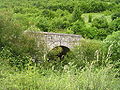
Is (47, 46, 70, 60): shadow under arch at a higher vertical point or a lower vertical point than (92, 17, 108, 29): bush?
higher

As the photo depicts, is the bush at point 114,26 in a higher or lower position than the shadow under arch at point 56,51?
lower

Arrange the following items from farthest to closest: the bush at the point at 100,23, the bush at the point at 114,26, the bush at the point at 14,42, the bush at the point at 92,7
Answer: the bush at the point at 92,7
the bush at the point at 100,23
the bush at the point at 114,26
the bush at the point at 14,42

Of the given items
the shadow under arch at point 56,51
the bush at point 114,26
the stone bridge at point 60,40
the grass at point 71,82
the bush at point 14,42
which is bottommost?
the bush at point 114,26

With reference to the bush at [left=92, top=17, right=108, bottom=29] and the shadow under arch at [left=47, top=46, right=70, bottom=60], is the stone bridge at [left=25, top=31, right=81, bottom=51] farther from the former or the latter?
the bush at [left=92, top=17, right=108, bottom=29]

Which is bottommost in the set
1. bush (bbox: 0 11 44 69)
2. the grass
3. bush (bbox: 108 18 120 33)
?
bush (bbox: 108 18 120 33)

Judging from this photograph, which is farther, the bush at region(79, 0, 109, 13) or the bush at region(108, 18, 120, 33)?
the bush at region(79, 0, 109, 13)

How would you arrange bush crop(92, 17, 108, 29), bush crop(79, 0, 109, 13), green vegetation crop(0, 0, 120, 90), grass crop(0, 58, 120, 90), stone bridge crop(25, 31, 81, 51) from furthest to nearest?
bush crop(79, 0, 109, 13)
bush crop(92, 17, 108, 29)
stone bridge crop(25, 31, 81, 51)
green vegetation crop(0, 0, 120, 90)
grass crop(0, 58, 120, 90)

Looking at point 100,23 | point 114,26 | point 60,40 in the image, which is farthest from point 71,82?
point 100,23

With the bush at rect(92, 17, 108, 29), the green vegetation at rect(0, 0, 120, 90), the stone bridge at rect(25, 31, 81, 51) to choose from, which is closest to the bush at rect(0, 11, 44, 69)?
the green vegetation at rect(0, 0, 120, 90)

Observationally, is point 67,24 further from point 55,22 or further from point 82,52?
point 82,52

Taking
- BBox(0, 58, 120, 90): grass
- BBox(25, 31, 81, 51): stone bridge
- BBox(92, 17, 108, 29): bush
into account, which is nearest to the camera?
BBox(0, 58, 120, 90): grass

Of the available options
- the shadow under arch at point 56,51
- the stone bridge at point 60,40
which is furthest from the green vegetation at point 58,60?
the stone bridge at point 60,40

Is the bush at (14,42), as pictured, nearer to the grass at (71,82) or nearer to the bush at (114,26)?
the grass at (71,82)

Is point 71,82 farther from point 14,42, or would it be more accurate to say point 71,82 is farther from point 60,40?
point 60,40
